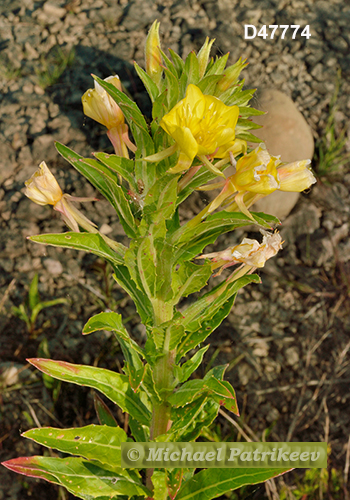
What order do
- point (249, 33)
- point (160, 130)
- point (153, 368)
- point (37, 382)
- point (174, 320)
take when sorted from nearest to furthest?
1. point (160, 130)
2. point (174, 320)
3. point (153, 368)
4. point (37, 382)
5. point (249, 33)

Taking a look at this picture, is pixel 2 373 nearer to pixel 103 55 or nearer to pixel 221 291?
pixel 221 291

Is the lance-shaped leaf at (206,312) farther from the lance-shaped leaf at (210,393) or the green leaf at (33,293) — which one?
the green leaf at (33,293)

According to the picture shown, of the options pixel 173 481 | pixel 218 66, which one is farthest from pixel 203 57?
pixel 173 481

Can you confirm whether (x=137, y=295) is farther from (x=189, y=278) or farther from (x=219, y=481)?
(x=219, y=481)

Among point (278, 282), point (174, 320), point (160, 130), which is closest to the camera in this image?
point (160, 130)

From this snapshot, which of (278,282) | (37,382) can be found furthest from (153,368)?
(278,282)

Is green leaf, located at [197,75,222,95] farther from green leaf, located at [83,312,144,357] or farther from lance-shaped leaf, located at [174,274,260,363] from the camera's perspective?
green leaf, located at [83,312,144,357]

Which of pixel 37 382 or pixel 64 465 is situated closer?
pixel 64 465
